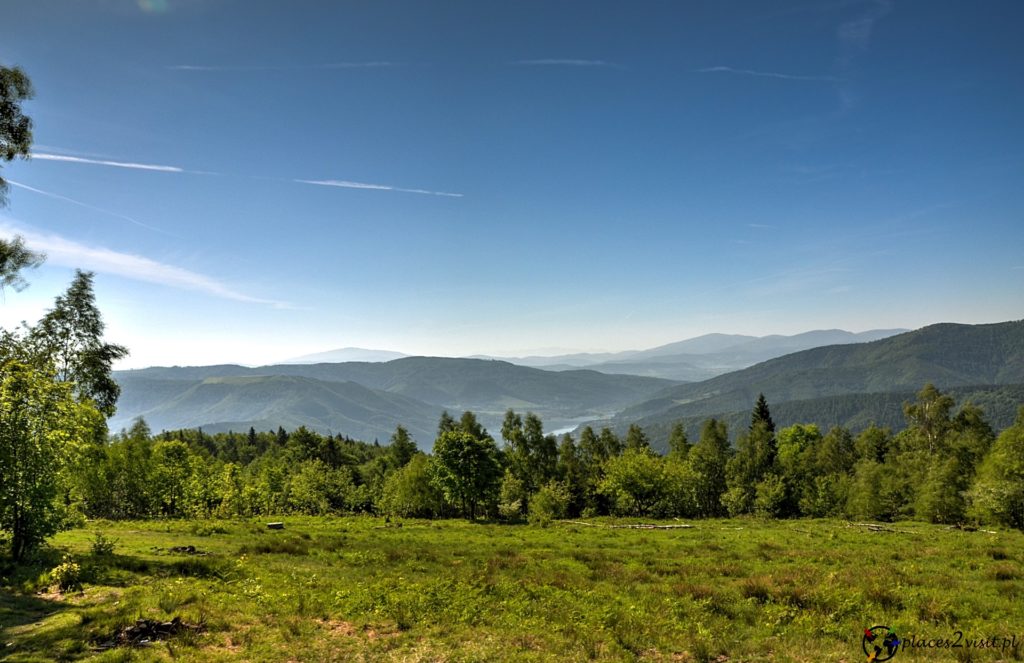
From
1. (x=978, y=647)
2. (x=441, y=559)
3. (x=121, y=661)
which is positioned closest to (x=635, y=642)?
(x=978, y=647)

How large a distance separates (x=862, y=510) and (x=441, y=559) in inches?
2738

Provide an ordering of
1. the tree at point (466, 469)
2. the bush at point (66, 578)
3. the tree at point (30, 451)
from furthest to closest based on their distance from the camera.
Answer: the tree at point (466, 469)
the tree at point (30, 451)
the bush at point (66, 578)

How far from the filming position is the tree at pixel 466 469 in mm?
63312

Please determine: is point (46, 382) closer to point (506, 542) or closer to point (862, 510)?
point (506, 542)

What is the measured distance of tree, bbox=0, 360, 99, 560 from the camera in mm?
19719

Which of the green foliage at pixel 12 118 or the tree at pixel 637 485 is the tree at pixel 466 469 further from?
the green foliage at pixel 12 118

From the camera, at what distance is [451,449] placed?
210 ft

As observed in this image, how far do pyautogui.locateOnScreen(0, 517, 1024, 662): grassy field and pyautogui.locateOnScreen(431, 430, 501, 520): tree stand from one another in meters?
31.5

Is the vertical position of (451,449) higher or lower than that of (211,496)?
higher

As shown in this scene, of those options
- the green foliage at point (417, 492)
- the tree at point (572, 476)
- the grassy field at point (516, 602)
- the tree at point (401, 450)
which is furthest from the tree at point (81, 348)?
the tree at point (401, 450)

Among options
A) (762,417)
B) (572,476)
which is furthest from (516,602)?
(762,417)

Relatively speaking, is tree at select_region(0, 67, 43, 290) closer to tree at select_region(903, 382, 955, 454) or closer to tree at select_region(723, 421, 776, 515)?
tree at select_region(723, 421, 776, 515)

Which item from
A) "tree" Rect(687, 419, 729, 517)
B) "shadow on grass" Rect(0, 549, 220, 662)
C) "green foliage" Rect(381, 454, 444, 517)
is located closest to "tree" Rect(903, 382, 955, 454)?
"tree" Rect(687, 419, 729, 517)

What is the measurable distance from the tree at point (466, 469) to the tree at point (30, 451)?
147ft
